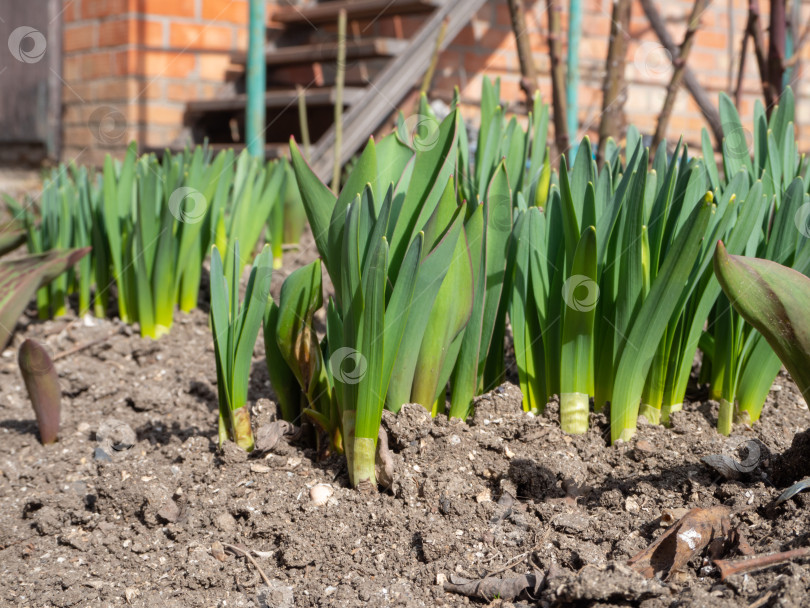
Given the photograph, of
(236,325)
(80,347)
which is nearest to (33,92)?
(80,347)

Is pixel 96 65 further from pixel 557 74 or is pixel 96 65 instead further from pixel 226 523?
pixel 226 523

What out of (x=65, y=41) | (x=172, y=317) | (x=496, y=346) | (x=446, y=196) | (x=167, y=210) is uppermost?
(x=65, y=41)

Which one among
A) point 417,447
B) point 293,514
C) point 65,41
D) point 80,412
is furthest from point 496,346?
point 65,41

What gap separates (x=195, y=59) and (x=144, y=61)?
28 cm

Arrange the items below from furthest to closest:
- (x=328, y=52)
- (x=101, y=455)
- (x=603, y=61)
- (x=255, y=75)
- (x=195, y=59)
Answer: (x=603, y=61) < (x=195, y=59) < (x=328, y=52) < (x=255, y=75) < (x=101, y=455)

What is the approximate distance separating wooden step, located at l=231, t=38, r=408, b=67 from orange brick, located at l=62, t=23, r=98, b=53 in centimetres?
71

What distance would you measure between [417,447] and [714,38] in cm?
472

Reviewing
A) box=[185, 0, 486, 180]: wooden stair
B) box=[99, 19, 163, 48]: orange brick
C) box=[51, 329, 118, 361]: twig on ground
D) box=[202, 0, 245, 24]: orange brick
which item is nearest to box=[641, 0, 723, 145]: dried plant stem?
box=[185, 0, 486, 180]: wooden stair

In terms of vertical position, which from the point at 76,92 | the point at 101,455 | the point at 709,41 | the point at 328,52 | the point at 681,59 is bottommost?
the point at 101,455

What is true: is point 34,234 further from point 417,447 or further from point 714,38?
point 714,38

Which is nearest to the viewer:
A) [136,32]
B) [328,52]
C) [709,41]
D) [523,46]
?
[523,46]

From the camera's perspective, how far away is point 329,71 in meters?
3.98

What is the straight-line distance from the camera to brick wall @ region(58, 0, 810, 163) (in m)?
3.82

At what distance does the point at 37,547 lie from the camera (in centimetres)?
110
